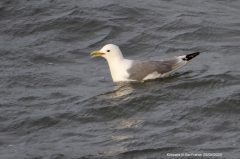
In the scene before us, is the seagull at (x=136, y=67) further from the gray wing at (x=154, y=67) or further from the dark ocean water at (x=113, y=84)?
the dark ocean water at (x=113, y=84)

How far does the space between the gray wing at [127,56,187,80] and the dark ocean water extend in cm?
20

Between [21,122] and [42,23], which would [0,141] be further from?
[42,23]

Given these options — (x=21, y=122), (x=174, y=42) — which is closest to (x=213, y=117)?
(x=21, y=122)

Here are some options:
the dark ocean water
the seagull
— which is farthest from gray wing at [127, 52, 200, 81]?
the dark ocean water

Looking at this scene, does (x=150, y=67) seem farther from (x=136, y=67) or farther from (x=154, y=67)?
(x=136, y=67)

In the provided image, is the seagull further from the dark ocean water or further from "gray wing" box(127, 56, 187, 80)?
the dark ocean water

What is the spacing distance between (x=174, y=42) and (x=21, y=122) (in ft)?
16.1

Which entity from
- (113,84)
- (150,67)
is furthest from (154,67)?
(113,84)

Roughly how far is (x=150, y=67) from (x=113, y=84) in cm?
81

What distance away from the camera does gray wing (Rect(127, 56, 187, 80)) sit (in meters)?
8.04

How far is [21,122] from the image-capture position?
6.45m

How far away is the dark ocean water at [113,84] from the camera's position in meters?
5.65

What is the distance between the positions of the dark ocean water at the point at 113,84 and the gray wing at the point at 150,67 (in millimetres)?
198

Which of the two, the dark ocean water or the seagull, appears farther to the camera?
the seagull
